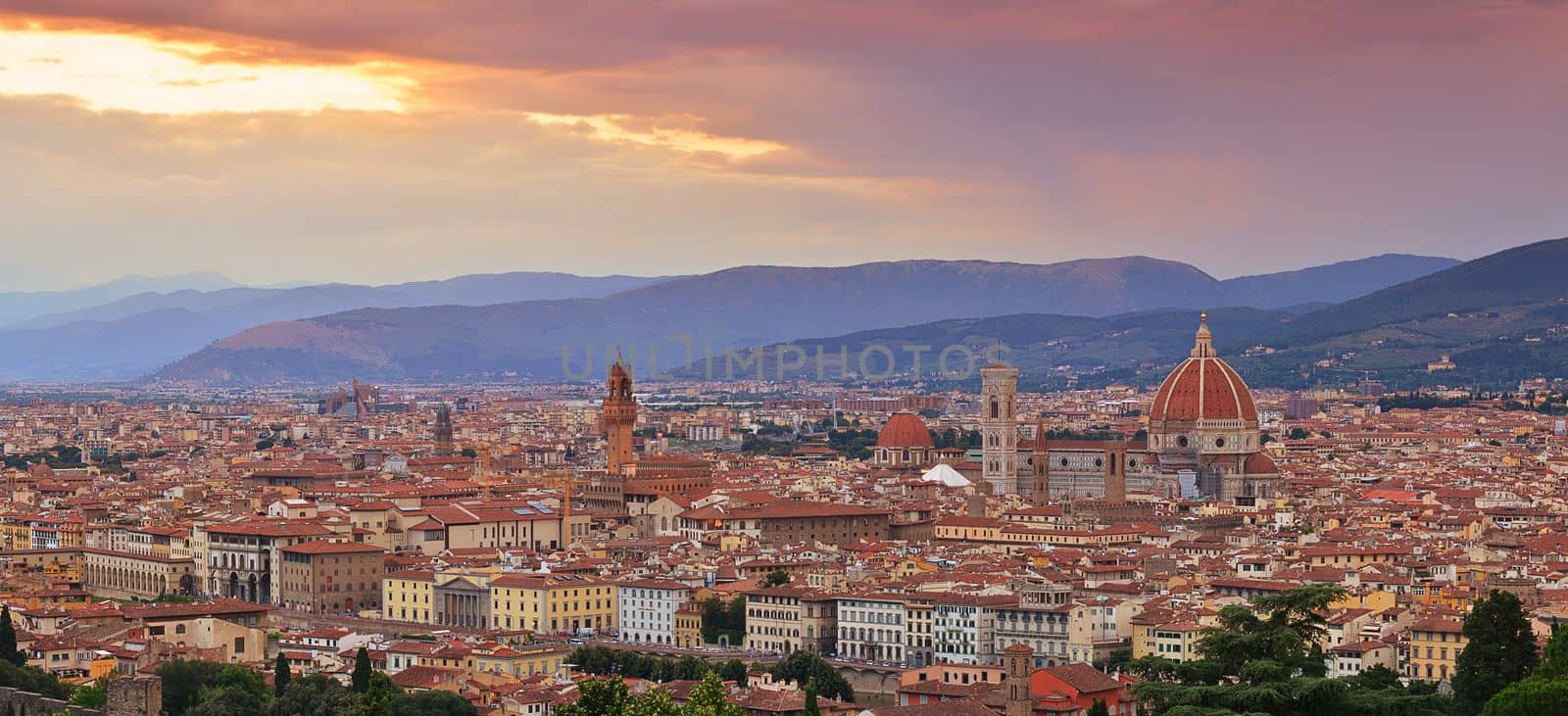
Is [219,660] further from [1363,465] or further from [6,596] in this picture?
[1363,465]

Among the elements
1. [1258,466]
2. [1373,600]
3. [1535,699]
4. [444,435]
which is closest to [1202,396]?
[1258,466]

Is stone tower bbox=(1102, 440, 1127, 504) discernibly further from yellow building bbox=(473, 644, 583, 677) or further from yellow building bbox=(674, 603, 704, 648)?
yellow building bbox=(473, 644, 583, 677)

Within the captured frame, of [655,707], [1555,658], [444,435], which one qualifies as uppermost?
[444,435]

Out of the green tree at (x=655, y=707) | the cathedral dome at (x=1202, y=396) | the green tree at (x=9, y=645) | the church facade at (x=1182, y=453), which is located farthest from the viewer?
the cathedral dome at (x=1202, y=396)

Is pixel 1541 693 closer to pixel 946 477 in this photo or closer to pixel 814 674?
pixel 814 674

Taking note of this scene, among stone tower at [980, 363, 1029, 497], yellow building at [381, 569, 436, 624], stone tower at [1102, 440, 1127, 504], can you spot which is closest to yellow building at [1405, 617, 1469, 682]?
yellow building at [381, 569, 436, 624]

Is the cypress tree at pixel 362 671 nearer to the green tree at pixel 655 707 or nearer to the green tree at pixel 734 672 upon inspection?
the green tree at pixel 734 672

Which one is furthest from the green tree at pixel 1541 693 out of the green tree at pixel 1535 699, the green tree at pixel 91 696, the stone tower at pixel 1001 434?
the stone tower at pixel 1001 434
